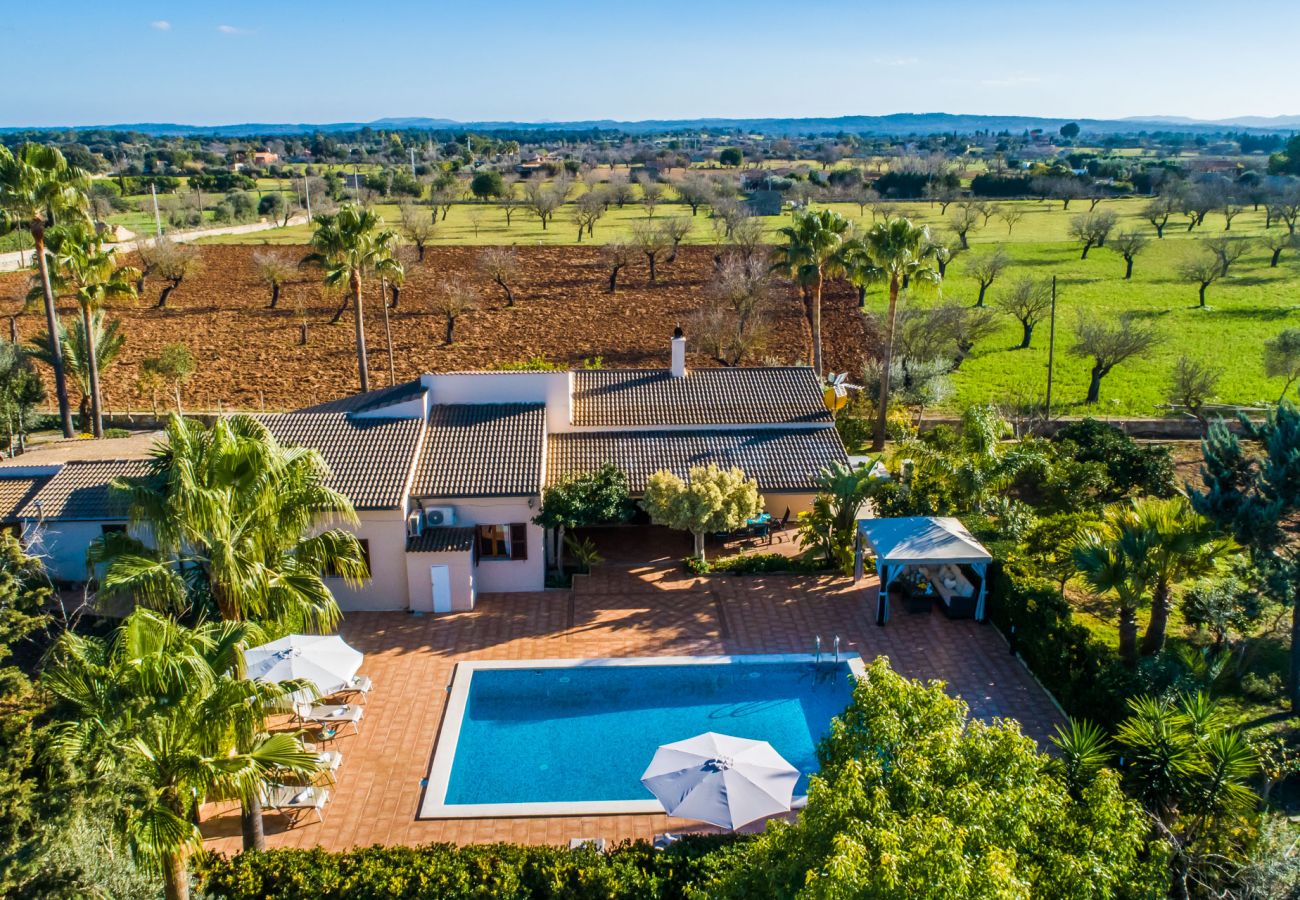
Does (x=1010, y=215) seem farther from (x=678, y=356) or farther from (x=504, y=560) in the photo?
(x=504, y=560)

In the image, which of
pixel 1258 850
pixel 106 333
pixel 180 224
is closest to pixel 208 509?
pixel 1258 850

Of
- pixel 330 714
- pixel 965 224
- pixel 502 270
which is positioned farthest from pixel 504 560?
pixel 965 224

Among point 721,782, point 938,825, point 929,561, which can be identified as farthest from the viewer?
point 929,561

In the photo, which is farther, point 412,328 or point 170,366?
point 412,328

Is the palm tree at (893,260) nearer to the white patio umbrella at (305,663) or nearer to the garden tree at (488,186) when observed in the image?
the white patio umbrella at (305,663)

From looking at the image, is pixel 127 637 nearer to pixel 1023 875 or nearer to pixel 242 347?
pixel 1023 875

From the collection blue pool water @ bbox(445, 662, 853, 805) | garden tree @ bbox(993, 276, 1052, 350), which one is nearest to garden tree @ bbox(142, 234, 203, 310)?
garden tree @ bbox(993, 276, 1052, 350)
